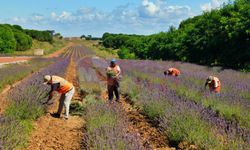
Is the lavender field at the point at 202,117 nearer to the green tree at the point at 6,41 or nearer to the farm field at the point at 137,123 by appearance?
the farm field at the point at 137,123

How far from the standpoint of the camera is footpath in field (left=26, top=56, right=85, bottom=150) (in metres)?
7.80

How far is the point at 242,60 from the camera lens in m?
24.4

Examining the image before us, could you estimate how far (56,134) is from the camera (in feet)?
29.1

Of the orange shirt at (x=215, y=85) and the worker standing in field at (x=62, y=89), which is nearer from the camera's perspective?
the worker standing in field at (x=62, y=89)

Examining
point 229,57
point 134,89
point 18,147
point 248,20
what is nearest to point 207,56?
point 229,57

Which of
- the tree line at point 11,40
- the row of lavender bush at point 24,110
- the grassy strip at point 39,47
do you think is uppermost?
the row of lavender bush at point 24,110

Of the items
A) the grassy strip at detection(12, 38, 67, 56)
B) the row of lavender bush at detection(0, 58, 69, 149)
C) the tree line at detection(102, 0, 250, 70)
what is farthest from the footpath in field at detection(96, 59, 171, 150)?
the grassy strip at detection(12, 38, 67, 56)

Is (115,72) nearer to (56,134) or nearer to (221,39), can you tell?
(56,134)

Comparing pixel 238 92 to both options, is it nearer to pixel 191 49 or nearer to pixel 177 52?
pixel 191 49

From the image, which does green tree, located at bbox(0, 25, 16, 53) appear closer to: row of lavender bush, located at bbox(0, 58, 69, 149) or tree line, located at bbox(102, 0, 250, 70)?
tree line, located at bbox(102, 0, 250, 70)

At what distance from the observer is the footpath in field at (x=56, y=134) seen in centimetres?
780

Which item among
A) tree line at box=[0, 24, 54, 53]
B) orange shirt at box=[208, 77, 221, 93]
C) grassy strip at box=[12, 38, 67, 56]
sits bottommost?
grassy strip at box=[12, 38, 67, 56]

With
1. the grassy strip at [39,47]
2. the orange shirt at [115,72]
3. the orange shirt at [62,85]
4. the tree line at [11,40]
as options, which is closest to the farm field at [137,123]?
the orange shirt at [62,85]

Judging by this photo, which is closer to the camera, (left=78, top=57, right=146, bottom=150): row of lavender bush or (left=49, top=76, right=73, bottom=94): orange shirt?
(left=78, top=57, right=146, bottom=150): row of lavender bush
